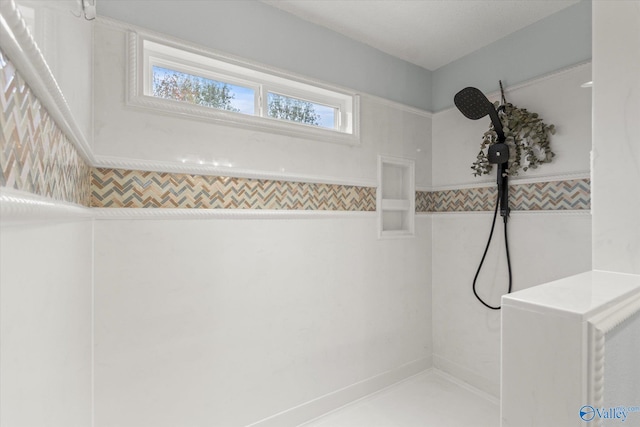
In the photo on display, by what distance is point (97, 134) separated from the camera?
1.24m

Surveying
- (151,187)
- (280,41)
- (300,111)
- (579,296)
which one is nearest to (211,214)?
(151,187)

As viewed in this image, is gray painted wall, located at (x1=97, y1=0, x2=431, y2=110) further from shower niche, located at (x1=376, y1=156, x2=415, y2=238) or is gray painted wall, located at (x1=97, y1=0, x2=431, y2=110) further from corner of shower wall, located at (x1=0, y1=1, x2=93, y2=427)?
corner of shower wall, located at (x1=0, y1=1, x2=93, y2=427)

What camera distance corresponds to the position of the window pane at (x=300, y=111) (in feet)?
5.92

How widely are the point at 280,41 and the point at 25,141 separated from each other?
162 cm

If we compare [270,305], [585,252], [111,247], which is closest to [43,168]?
[111,247]

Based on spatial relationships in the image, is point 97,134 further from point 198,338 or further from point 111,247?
point 198,338

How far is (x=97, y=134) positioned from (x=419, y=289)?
2189 mm

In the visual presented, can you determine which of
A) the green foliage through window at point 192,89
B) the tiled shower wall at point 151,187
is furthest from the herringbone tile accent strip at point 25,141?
the green foliage through window at point 192,89

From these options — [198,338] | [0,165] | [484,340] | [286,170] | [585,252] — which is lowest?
[484,340]

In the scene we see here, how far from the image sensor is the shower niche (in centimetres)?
219

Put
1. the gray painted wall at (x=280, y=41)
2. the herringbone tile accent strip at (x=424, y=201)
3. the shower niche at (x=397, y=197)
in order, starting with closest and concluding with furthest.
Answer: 1. the gray painted wall at (x=280, y=41)
2. the shower niche at (x=397, y=197)
3. the herringbone tile accent strip at (x=424, y=201)

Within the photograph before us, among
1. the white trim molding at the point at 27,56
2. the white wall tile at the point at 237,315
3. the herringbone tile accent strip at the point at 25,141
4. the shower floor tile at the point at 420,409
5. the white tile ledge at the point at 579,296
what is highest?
the white trim molding at the point at 27,56

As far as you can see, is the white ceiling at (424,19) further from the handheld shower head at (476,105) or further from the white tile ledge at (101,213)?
the white tile ledge at (101,213)

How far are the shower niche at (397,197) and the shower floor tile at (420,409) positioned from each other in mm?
1072
